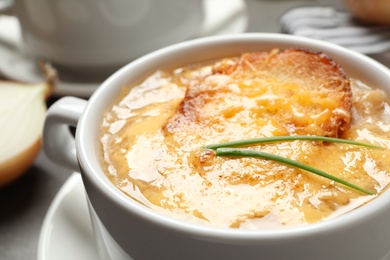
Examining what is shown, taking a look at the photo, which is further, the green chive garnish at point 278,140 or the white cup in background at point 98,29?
the white cup in background at point 98,29

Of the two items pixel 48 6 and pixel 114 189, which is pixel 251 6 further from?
pixel 114 189

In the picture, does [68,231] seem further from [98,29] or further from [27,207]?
[98,29]

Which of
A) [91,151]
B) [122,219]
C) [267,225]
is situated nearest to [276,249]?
[267,225]

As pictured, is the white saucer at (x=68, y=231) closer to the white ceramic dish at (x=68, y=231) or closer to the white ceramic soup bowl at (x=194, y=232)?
the white ceramic dish at (x=68, y=231)

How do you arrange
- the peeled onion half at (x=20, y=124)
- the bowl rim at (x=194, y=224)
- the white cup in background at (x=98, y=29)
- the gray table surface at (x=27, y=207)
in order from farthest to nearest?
the white cup in background at (x=98, y=29) → the peeled onion half at (x=20, y=124) → the gray table surface at (x=27, y=207) → the bowl rim at (x=194, y=224)

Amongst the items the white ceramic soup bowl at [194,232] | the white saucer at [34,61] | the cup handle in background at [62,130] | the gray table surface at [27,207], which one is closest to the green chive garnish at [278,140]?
the white ceramic soup bowl at [194,232]

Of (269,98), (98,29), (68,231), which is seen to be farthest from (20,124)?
(269,98)
